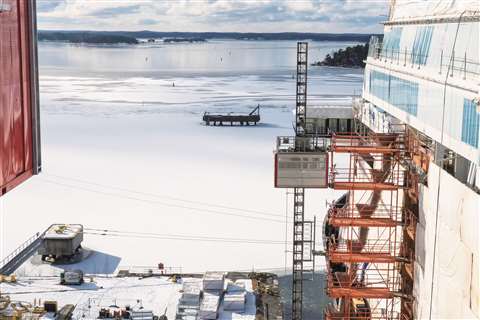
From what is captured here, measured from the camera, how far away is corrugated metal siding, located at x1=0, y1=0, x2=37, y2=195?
7965mm

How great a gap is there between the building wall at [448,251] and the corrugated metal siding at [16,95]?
686 cm

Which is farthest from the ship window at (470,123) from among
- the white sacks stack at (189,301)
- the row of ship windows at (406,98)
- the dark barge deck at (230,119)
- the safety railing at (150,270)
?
the dark barge deck at (230,119)

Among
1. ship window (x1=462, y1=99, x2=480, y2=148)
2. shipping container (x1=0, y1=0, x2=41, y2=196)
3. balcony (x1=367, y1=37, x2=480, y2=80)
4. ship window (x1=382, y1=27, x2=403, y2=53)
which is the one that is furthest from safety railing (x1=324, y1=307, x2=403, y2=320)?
shipping container (x1=0, y1=0, x2=41, y2=196)

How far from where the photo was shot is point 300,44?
20.5 metres

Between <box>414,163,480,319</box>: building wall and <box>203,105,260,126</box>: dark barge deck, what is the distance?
34845 millimetres

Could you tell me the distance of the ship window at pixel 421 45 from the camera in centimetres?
1398

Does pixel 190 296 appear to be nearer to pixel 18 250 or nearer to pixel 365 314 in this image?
pixel 365 314

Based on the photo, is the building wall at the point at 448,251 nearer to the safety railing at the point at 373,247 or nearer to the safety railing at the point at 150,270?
the safety railing at the point at 373,247

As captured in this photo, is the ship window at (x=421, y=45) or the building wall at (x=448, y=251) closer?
the building wall at (x=448, y=251)

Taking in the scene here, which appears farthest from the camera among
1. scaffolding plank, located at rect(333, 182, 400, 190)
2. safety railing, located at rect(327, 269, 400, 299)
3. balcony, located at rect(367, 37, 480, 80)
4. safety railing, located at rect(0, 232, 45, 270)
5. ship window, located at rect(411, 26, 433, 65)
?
safety railing, located at rect(0, 232, 45, 270)

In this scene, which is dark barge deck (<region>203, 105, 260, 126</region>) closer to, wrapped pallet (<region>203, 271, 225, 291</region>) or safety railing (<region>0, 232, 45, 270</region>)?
safety railing (<region>0, 232, 45, 270</region>)

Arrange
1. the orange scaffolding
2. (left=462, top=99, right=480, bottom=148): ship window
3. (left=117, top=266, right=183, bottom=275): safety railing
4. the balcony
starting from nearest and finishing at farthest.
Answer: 1. (left=462, top=99, right=480, bottom=148): ship window
2. the balcony
3. the orange scaffolding
4. (left=117, top=266, right=183, bottom=275): safety railing

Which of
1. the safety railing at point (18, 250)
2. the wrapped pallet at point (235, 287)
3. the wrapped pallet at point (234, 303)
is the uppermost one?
the wrapped pallet at point (235, 287)

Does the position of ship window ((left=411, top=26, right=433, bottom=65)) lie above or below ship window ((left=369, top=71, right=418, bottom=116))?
above
